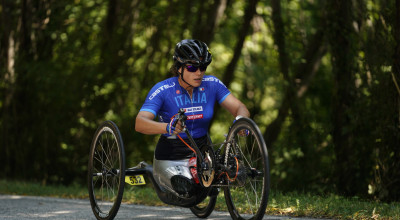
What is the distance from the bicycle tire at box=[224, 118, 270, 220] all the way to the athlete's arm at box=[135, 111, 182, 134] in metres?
0.49

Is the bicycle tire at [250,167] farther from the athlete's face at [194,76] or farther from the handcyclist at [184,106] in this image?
the athlete's face at [194,76]

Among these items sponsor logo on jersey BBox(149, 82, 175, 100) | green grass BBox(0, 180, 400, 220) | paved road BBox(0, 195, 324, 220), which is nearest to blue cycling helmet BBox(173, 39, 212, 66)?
sponsor logo on jersey BBox(149, 82, 175, 100)

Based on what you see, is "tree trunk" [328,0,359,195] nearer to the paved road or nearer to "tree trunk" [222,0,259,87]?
"tree trunk" [222,0,259,87]

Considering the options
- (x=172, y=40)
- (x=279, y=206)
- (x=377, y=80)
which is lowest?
(x=279, y=206)

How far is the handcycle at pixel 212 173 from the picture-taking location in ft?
17.4

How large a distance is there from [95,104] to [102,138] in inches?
280

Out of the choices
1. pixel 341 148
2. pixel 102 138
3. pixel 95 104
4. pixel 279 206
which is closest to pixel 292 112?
pixel 341 148

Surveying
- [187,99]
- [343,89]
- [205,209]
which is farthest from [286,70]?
[187,99]

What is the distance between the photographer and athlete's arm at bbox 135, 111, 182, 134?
574 cm

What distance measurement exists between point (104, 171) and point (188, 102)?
1025 millimetres

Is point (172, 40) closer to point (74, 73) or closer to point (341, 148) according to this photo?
point (74, 73)

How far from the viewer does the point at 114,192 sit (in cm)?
645

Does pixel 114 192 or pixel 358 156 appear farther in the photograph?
pixel 358 156

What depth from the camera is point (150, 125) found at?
587 cm
